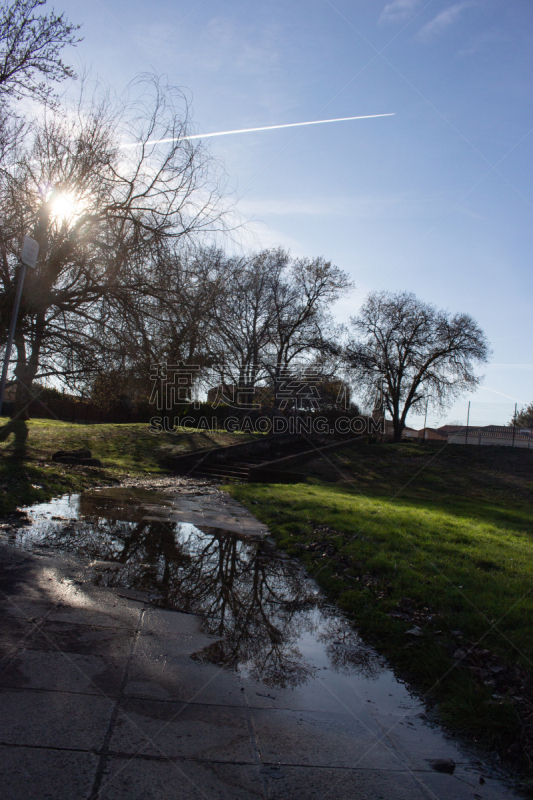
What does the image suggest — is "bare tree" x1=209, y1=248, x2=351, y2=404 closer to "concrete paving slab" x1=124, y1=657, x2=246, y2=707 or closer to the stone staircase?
the stone staircase

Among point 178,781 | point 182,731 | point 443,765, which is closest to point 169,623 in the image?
point 182,731

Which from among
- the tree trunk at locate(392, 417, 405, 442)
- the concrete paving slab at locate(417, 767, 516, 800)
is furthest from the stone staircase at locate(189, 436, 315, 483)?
A: the concrete paving slab at locate(417, 767, 516, 800)

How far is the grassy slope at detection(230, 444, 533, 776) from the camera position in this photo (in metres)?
3.50

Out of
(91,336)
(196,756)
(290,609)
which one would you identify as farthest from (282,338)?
(196,756)

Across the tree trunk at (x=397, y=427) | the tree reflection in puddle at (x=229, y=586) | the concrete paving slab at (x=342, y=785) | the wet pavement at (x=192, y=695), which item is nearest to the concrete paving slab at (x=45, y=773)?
the wet pavement at (x=192, y=695)

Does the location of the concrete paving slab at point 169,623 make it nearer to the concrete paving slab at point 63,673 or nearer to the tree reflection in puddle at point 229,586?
the tree reflection in puddle at point 229,586

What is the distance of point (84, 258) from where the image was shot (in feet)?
30.6

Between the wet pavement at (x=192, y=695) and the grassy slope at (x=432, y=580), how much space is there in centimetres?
27

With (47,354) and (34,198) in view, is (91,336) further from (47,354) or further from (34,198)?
(34,198)

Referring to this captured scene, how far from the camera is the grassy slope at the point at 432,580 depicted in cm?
350

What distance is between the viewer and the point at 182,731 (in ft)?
8.42

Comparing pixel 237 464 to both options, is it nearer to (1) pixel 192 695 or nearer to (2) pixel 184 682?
(2) pixel 184 682

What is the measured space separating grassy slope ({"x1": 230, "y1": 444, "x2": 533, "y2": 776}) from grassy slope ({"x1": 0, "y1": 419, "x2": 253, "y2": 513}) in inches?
156

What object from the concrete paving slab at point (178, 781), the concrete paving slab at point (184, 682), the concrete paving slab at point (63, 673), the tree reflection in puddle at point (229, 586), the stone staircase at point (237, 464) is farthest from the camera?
the stone staircase at point (237, 464)
